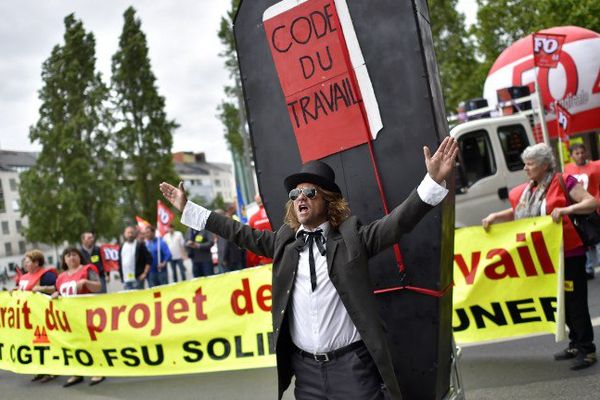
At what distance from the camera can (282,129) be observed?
13.5ft

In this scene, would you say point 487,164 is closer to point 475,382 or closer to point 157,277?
point 475,382

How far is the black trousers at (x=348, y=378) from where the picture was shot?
9.87 ft

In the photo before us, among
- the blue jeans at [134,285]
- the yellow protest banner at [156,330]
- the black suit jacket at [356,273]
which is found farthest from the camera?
the blue jeans at [134,285]

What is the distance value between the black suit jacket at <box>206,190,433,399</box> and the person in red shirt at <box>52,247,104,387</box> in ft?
15.4

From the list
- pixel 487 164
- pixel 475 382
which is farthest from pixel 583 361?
pixel 487 164

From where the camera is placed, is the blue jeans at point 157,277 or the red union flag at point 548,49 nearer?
the red union flag at point 548,49

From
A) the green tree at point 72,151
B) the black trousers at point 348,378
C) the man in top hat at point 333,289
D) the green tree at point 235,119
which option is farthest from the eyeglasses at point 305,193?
the green tree at point 72,151

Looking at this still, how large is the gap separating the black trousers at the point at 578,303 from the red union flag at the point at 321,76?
94.9 inches

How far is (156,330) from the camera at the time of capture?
261 inches

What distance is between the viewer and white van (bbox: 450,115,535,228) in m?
10.0

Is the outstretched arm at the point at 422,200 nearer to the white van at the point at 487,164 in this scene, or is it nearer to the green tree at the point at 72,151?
the white van at the point at 487,164

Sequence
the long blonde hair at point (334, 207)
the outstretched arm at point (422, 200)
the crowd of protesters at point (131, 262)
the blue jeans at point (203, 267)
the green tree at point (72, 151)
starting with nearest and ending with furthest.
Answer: the outstretched arm at point (422, 200) → the long blonde hair at point (334, 207) → the crowd of protesters at point (131, 262) → the blue jeans at point (203, 267) → the green tree at point (72, 151)

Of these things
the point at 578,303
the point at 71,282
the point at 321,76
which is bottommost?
the point at 578,303

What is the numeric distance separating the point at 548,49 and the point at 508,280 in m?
7.63
